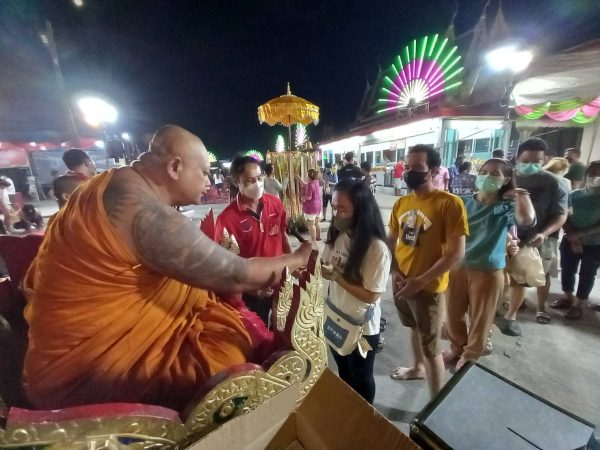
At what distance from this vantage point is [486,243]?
6.03 ft

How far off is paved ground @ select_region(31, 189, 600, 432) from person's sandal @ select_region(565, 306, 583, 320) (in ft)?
0.18

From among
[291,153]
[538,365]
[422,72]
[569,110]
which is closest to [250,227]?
[538,365]

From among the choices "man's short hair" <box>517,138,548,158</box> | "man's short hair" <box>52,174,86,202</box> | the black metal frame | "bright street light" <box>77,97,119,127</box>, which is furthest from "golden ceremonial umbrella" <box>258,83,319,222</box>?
the black metal frame

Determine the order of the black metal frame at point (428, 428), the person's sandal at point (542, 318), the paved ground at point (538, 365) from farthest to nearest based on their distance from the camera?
1. the person's sandal at point (542, 318)
2. the paved ground at point (538, 365)
3. the black metal frame at point (428, 428)

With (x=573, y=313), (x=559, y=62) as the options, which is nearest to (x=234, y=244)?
(x=573, y=313)

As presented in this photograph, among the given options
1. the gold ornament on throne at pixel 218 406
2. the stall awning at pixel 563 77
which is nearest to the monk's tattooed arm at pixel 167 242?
the gold ornament on throne at pixel 218 406

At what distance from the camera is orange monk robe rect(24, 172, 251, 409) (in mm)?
698

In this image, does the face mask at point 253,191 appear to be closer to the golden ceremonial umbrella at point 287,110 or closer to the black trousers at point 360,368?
the black trousers at point 360,368

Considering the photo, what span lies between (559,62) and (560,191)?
5.03 ft

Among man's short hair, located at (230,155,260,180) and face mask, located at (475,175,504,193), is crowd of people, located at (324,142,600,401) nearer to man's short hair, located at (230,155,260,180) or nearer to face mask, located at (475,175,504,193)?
face mask, located at (475,175,504,193)

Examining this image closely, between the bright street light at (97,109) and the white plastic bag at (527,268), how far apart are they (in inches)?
247

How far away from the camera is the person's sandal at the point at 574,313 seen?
2541 millimetres

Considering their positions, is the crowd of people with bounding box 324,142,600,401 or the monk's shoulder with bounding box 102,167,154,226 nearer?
the monk's shoulder with bounding box 102,167,154,226

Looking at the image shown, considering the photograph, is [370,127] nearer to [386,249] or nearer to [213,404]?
[386,249]
